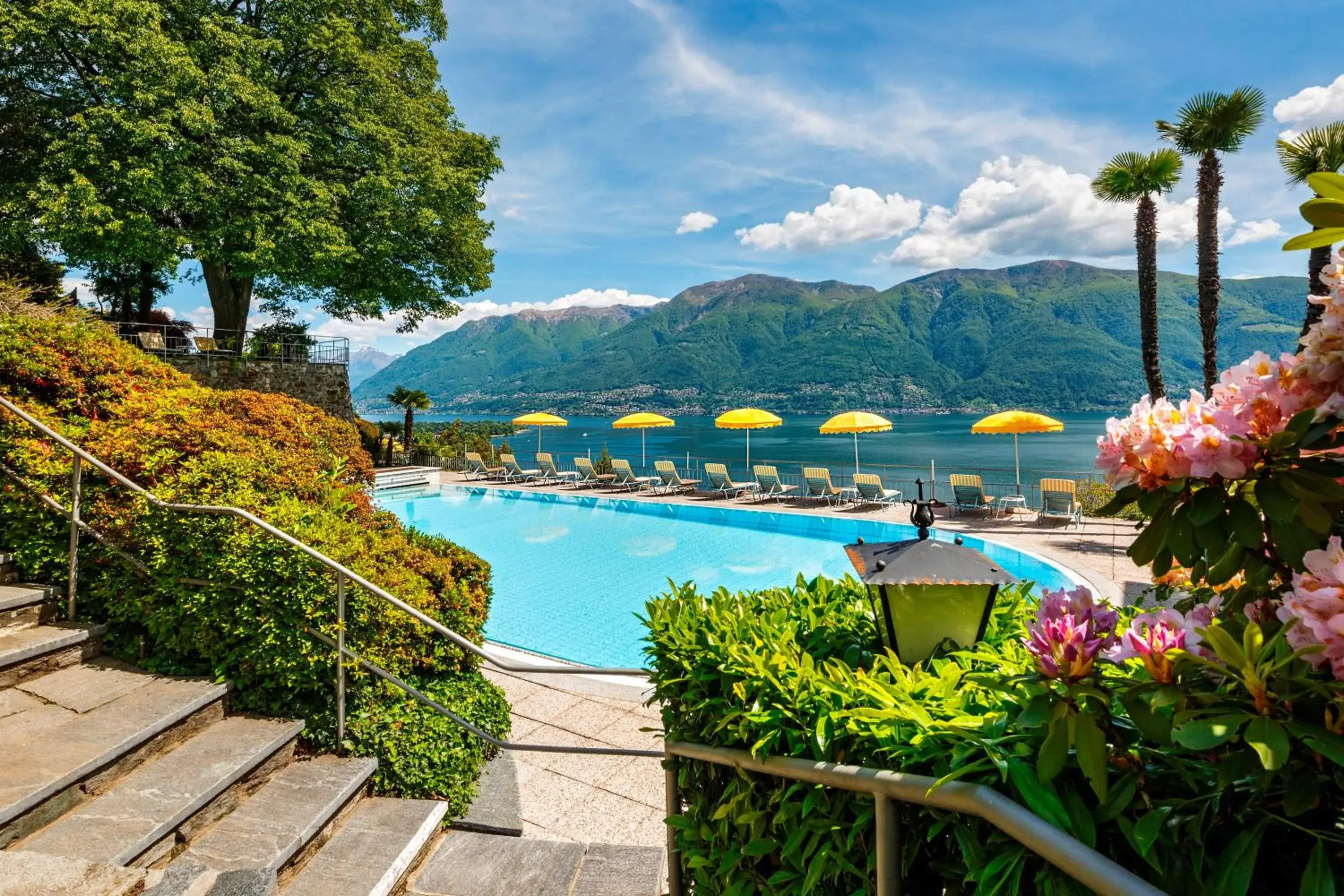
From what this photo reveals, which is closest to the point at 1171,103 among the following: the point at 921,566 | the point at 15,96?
the point at 921,566

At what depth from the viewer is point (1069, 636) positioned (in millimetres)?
1069

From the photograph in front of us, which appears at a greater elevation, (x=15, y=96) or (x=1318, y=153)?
(x=15, y=96)

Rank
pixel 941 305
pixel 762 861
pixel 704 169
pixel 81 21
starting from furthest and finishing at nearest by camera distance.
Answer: pixel 941 305
pixel 704 169
pixel 81 21
pixel 762 861

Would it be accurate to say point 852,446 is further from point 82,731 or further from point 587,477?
point 82,731

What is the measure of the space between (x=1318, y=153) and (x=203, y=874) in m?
18.7

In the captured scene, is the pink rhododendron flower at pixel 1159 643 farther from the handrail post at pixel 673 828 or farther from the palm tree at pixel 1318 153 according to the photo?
the palm tree at pixel 1318 153

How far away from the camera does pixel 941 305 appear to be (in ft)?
614

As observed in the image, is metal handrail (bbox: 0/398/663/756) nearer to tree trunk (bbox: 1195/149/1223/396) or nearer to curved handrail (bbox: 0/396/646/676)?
curved handrail (bbox: 0/396/646/676)

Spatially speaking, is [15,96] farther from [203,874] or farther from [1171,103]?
[1171,103]

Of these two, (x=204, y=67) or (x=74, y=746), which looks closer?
(x=74, y=746)

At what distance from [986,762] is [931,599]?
3.44 feet

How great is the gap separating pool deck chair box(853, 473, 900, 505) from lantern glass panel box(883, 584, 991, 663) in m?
13.2

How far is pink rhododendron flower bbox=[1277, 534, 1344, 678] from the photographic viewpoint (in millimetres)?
786

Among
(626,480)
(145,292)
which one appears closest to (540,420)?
(626,480)
